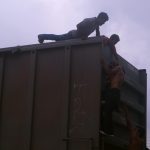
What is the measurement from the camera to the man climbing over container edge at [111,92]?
6.20 meters

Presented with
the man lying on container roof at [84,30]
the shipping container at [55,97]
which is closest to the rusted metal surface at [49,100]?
the shipping container at [55,97]

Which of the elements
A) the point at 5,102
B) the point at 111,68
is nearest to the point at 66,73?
the point at 111,68

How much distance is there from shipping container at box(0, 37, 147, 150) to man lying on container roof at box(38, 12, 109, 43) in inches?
10.3

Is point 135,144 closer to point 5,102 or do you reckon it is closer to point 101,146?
point 101,146

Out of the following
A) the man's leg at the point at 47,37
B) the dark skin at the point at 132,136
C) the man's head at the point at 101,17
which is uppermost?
the man's head at the point at 101,17

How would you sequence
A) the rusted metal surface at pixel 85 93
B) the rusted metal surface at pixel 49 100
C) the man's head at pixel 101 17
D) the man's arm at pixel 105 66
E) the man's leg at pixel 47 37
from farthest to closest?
the man's leg at pixel 47 37 → the man's head at pixel 101 17 → the rusted metal surface at pixel 49 100 → the man's arm at pixel 105 66 → the rusted metal surface at pixel 85 93

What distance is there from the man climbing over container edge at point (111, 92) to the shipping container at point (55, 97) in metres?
0.12

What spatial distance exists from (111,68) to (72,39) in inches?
28.4

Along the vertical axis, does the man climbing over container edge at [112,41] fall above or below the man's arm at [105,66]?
above

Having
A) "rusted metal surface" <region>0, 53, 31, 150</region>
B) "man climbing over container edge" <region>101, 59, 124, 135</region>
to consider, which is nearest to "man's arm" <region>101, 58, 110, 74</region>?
"man climbing over container edge" <region>101, 59, 124, 135</region>

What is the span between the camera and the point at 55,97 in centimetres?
654

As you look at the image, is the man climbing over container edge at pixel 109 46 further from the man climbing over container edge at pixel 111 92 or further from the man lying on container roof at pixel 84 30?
the man lying on container roof at pixel 84 30

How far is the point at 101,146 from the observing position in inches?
237

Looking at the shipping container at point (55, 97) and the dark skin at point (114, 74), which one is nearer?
the shipping container at point (55, 97)
